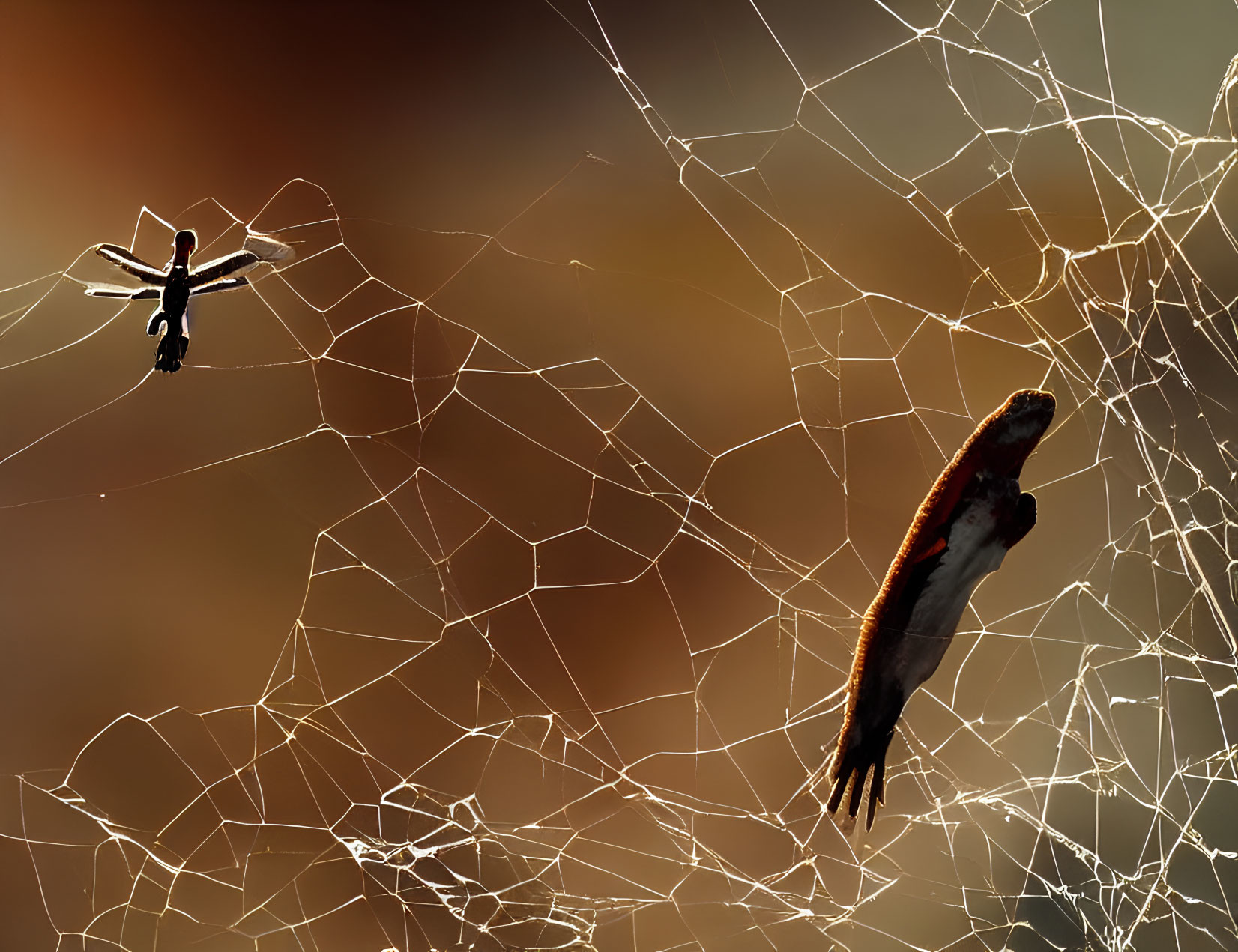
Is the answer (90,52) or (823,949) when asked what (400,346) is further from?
(823,949)

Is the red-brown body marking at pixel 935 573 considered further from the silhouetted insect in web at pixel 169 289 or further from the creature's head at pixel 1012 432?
the silhouetted insect in web at pixel 169 289

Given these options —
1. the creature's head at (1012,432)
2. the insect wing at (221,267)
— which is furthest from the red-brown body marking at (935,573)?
the insect wing at (221,267)

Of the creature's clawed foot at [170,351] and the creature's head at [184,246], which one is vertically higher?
the creature's head at [184,246]

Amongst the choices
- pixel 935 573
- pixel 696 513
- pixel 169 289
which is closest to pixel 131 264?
pixel 169 289

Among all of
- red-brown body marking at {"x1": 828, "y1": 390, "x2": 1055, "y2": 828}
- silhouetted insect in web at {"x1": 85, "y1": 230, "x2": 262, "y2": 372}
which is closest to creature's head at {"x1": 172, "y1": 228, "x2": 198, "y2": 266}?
silhouetted insect in web at {"x1": 85, "y1": 230, "x2": 262, "y2": 372}

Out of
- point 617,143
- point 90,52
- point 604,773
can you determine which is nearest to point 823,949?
point 604,773

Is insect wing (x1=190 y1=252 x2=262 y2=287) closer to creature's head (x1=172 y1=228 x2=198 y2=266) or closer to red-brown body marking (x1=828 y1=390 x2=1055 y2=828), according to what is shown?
creature's head (x1=172 y1=228 x2=198 y2=266)
